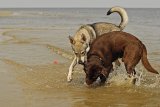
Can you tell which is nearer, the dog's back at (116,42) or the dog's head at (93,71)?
the dog's head at (93,71)

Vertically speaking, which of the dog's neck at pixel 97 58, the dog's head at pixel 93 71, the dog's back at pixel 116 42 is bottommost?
the dog's head at pixel 93 71

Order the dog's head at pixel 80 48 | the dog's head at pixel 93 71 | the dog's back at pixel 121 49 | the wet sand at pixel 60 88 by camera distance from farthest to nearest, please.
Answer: the dog's head at pixel 80 48, the dog's back at pixel 121 49, the dog's head at pixel 93 71, the wet sand at pixel 60 88

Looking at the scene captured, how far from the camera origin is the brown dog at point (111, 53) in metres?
7.36

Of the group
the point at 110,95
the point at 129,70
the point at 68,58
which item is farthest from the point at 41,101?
the point at 68,58

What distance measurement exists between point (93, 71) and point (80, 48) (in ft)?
2.42

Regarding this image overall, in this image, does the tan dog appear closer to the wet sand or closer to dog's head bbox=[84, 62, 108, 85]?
dog's head bbox=[84, 62, 108, 85]

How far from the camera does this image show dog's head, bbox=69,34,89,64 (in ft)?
25.7

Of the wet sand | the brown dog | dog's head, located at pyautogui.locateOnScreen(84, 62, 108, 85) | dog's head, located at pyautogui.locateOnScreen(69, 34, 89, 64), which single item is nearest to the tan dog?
dog's head, located at pyautogui.locateOnScreen(69, 34, 89, 64)

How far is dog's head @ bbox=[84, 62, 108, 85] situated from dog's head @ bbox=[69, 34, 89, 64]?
0.44m

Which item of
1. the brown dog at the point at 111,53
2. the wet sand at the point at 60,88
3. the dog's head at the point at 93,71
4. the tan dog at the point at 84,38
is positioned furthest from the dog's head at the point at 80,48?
the wet sand at the point at 60,88

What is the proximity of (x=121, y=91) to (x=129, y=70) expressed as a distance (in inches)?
20.1

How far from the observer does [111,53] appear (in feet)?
24.8

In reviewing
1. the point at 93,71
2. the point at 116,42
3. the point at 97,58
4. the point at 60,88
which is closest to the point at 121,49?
the point at 116,42

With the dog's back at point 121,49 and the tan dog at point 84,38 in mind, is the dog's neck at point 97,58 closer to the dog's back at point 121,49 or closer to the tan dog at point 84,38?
the dog's back at point 121,49
